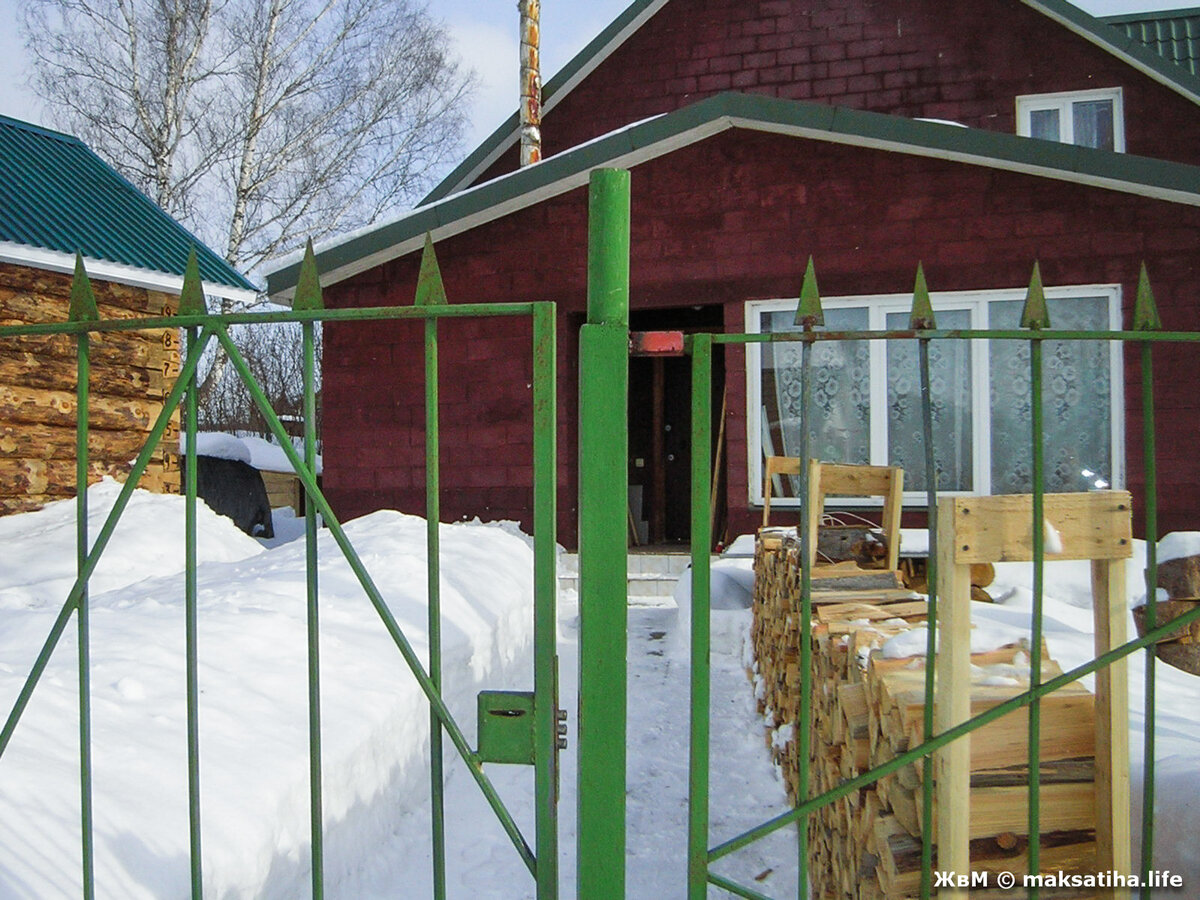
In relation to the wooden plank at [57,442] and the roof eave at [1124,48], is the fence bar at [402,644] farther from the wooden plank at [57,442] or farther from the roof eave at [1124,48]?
the roof eave at [1124,48]

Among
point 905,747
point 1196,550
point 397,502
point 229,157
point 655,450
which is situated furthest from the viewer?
point 229,157

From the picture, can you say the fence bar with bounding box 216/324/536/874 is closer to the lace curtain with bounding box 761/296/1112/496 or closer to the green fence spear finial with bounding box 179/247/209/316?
the green fence spear finial with bounding box 179/247/209/316

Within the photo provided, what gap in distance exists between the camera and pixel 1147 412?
1864mm

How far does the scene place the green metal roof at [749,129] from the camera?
741 cm

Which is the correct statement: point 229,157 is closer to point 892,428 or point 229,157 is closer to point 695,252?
point 695,252

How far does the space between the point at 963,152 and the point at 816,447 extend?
2.90 m

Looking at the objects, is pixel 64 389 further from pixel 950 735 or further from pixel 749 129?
pixel 950 735

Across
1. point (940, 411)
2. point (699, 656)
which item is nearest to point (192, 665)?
Result: point (699, 656)

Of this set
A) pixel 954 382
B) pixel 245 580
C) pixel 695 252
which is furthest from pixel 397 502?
pixel 954 382

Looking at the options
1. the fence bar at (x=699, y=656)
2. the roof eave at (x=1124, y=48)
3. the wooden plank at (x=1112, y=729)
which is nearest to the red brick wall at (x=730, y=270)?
the roof eave at (x=1124, y=48)

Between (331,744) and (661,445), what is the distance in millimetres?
9051

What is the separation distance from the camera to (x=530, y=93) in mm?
11578

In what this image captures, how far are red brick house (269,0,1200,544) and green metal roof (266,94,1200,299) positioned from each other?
22 millimetres

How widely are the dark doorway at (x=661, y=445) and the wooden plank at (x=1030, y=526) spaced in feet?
31.2
